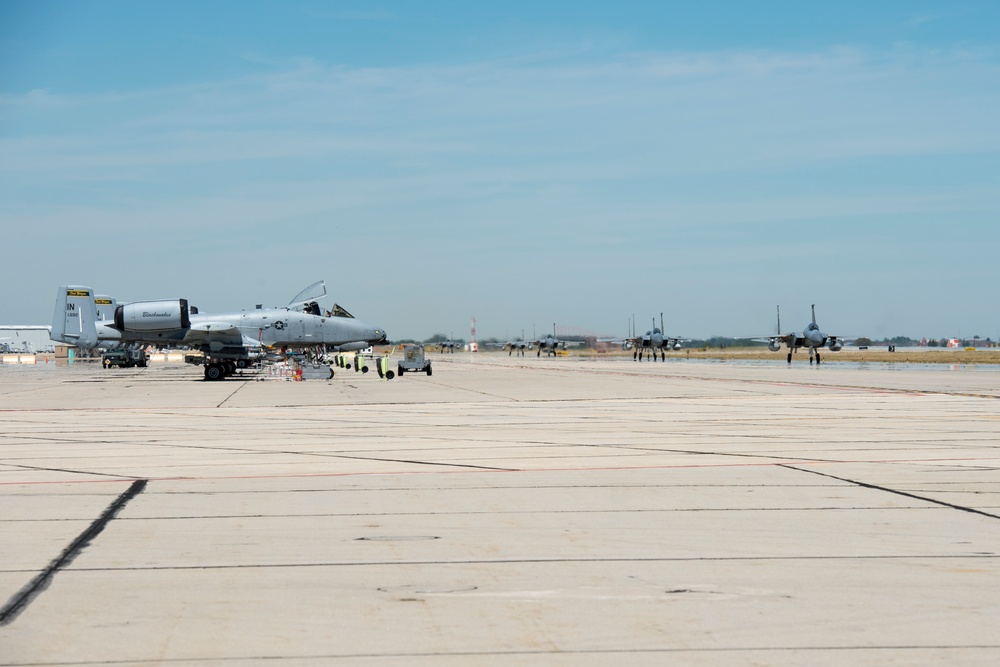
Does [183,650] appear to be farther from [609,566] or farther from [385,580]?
[609,566]

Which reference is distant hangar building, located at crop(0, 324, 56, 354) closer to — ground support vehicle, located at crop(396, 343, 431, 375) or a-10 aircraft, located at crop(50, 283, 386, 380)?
a-10 aircraft, located at crop(50, 283, 386, 380)

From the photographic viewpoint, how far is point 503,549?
738cm

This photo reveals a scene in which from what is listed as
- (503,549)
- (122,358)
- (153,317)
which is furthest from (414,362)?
(503,549)

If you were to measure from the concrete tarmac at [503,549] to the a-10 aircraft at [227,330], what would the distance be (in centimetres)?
2984

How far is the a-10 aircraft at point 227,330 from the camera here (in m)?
45.4

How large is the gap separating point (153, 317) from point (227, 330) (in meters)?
3.33

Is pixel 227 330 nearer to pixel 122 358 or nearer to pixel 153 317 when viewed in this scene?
pixel 153 317

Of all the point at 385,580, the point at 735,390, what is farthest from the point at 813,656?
the point at 735,390

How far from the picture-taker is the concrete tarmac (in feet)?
17.0

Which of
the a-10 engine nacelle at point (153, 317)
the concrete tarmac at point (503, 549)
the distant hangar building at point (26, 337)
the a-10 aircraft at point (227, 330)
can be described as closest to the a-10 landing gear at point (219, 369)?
the a-10 aircraft at point (227, 330)

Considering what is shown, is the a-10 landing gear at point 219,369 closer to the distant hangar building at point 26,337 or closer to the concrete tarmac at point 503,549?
the concrete tarmac at point 503,549

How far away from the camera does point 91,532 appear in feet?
26.2

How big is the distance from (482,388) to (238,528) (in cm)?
2669

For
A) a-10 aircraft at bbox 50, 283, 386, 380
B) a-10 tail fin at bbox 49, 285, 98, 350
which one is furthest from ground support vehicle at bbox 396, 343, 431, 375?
a-10 tail fin at bbox 49, 285, 98, 350
